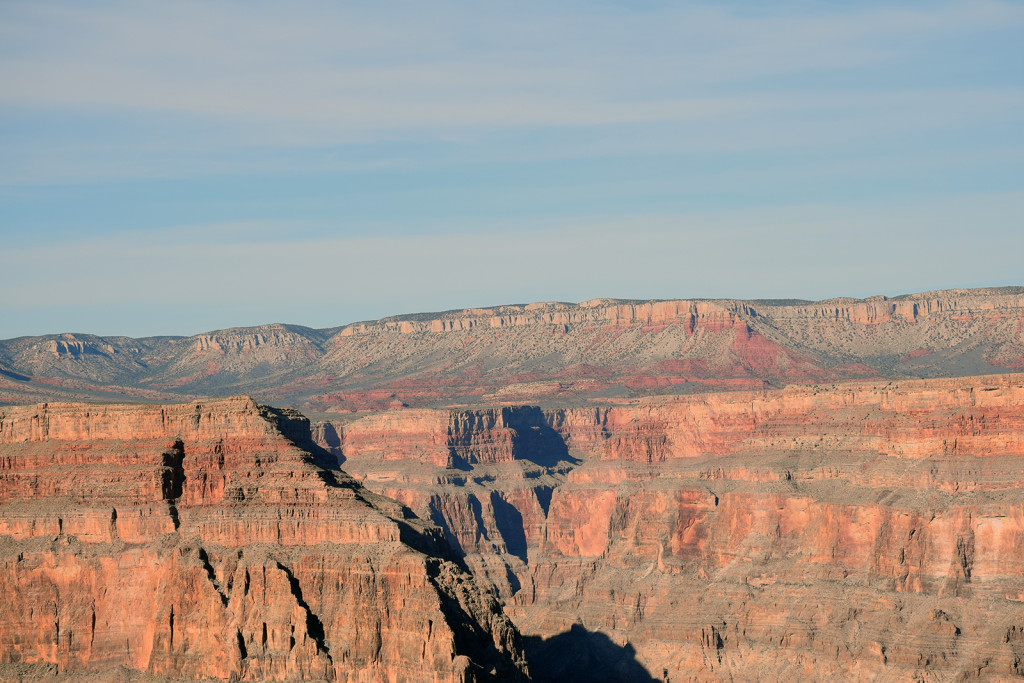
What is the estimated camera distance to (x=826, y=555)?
155125mm

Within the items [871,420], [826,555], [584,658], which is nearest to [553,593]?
[584,658]

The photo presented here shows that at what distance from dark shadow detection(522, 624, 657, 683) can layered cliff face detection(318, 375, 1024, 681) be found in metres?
0.27

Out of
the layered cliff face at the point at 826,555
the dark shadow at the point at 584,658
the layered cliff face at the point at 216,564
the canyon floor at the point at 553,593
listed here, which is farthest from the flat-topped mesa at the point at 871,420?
the layered cliff face at the point at 216,564

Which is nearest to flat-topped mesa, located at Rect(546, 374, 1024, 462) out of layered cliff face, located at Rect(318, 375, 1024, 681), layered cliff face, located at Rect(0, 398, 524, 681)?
layered cliff face, located at Rect(318, 375, 1024, 681)

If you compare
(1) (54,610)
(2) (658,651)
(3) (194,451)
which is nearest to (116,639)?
(1) (54,610)

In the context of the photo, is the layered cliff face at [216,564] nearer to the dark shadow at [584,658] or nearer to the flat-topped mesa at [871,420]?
the dark shadow at [584,658]

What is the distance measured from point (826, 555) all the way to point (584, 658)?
23.9 meters

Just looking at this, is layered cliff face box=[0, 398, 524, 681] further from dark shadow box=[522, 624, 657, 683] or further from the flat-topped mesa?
the flat-topped mesa

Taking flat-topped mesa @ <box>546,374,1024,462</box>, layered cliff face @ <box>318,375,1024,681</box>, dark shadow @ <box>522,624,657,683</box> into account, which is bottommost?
dark shadow @ <box>522,624,657,683</box>

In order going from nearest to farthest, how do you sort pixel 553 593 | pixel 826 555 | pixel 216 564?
1. pixel 216 564
2. pixel 826 555
3. pixel 553 593

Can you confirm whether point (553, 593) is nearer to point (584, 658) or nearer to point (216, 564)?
point (584, 658)

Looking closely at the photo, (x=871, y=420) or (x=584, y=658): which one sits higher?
(x=871, y=420)

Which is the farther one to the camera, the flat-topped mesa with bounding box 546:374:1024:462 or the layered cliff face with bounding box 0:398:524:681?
the flat-topped mesa with bounding box 546:374:1024:462

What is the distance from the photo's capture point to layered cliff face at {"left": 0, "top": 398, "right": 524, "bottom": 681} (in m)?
106
